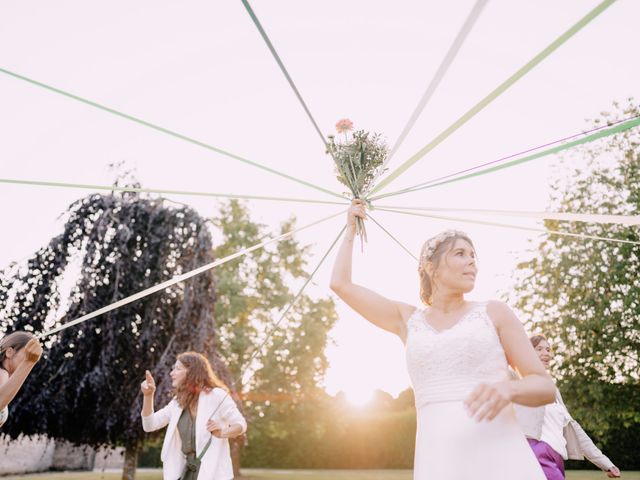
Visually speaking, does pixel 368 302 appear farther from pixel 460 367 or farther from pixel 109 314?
pixel 109 314

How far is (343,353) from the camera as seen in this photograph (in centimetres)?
2231

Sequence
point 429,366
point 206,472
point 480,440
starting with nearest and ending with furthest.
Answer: point 480,440 → point 429,366 → point 206,472

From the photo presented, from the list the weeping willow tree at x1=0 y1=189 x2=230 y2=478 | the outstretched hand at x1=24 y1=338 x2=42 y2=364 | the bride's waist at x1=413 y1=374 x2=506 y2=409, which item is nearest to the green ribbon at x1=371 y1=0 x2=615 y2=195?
the bride's waist at x1=413 y1=374 x2=506 y2=409

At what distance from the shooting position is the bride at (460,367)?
1836 mm

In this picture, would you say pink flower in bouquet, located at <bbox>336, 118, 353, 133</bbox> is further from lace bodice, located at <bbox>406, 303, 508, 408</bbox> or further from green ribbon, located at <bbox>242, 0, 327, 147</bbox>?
lace bodice, located at <bbox>406, 303, 508, 408</bbox>

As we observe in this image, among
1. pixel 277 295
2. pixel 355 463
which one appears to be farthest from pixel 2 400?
pixel 355 463

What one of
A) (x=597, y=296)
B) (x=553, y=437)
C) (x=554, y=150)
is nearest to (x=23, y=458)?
(x=597, y=296)

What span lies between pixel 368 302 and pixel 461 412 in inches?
22.2

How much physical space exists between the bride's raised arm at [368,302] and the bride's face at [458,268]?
210 mm

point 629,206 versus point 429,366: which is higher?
point 629,206

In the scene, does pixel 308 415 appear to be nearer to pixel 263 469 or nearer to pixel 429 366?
pixel 263 469

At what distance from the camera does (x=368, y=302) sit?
2.29 meters

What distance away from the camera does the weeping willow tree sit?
37.7 feet

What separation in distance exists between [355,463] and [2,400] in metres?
25.2
